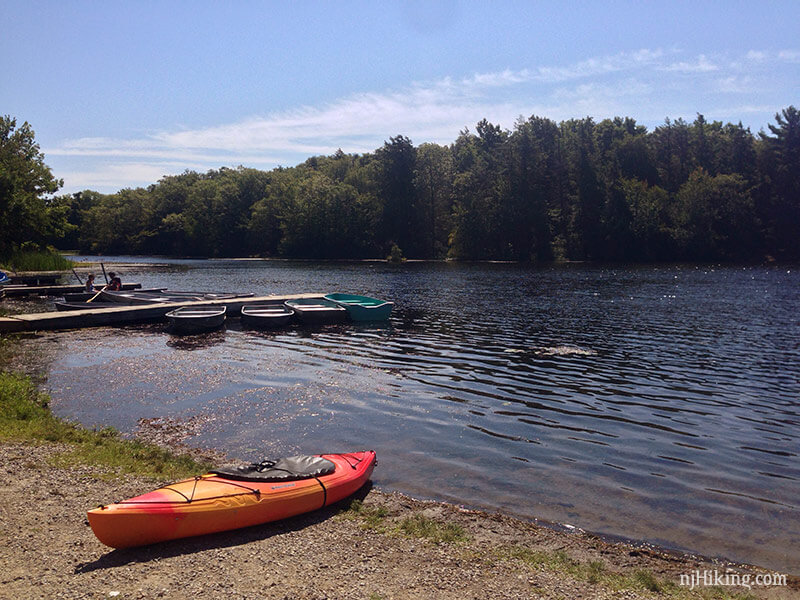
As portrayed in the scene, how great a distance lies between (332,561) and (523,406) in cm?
881

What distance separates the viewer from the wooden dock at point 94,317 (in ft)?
82.7

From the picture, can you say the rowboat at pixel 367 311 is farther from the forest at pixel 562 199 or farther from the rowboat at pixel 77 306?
the forest at pixel 562 199

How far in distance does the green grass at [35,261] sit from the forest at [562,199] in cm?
2203

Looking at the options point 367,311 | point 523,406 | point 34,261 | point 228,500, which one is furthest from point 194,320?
point 34,261

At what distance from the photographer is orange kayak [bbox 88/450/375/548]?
7.00 m

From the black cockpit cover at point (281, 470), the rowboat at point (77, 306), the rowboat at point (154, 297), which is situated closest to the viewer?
the black cockpit cover at point (281, 470)

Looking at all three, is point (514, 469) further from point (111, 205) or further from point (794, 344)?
point (111, 205)

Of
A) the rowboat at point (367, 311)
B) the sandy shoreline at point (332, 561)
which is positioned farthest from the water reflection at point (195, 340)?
the sandy shoreline at point (332, 561)

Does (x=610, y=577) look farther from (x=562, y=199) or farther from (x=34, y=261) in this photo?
(x=562, y=199)

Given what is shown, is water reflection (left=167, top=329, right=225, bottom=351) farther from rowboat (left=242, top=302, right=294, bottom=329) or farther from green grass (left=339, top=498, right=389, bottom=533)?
green grass (left=339, top=498, right=389, bottom=533)

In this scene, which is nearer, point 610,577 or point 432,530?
point 610,577

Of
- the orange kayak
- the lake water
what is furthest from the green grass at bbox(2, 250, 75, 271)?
the orange kayak

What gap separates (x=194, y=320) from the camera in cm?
2705

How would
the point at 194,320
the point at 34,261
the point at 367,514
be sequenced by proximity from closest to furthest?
the point at 367,514 < the point at 194,320 < the point at 34,261
